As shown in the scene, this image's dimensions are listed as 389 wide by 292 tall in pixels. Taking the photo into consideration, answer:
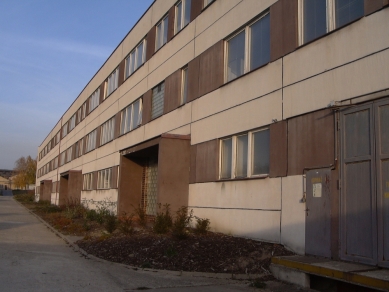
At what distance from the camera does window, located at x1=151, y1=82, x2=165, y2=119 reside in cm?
1898

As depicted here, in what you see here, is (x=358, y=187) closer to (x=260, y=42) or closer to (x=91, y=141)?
(x=260, y=42)

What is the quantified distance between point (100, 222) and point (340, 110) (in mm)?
13897

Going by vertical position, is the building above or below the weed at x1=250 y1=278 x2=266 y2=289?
above

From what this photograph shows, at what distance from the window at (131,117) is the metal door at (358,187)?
566 inches

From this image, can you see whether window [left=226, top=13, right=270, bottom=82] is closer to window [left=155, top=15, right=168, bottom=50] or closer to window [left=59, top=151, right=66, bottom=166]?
window [left=155, top=15, right=168, bottom=50]

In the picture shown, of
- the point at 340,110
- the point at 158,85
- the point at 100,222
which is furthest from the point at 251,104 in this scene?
the point at 100,222

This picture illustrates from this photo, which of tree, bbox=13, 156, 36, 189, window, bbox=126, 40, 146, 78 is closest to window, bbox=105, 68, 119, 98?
window, bbox=126, 40, 146, 78

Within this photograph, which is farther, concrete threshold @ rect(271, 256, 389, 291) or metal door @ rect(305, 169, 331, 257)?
metal door @ rect(305, 169, 331, 257)

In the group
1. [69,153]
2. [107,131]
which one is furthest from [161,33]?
[69,153]

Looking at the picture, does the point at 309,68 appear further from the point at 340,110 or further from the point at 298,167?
the point at 298,167

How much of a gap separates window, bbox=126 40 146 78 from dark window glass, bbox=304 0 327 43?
42.4 ft

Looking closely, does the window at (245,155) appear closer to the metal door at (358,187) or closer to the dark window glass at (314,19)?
the dark window glass at (314,19)

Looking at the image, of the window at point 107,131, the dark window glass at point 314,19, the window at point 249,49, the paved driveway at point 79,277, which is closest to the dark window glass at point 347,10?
the dark window glass at point 314,19

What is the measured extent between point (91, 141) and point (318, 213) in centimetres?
2664
